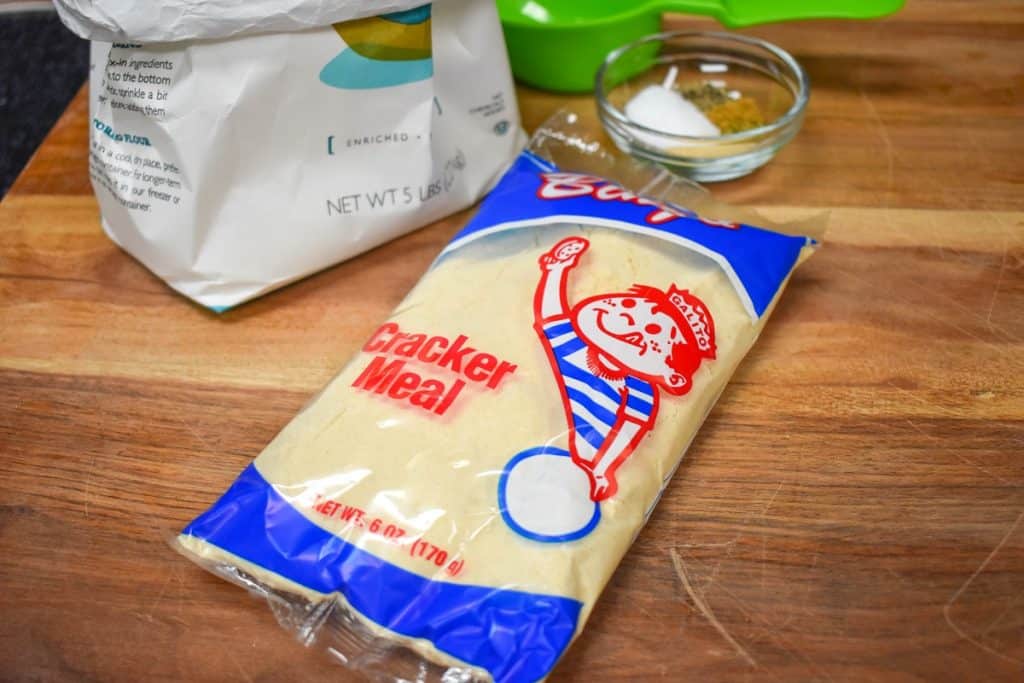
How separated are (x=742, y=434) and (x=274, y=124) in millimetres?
417

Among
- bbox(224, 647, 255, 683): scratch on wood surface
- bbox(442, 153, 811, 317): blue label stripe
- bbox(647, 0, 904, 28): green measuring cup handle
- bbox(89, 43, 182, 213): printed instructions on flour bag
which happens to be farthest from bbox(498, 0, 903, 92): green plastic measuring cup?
bbox(224, 647, 255, 683): scratch on wood surface

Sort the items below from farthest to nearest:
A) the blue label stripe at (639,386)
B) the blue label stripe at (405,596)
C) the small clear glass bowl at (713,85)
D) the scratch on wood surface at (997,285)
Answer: the small clear glass bowl at (713,85) → the scratch on wood surface at (997,285) → the blue label stripe at (639,386) → the blue label stripe at (405,596)

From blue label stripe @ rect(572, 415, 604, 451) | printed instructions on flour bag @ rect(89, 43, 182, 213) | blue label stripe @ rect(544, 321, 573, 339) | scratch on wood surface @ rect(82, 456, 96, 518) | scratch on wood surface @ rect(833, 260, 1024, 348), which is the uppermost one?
printed instructions on flour bag @ rect(89, 43, 182, 213)

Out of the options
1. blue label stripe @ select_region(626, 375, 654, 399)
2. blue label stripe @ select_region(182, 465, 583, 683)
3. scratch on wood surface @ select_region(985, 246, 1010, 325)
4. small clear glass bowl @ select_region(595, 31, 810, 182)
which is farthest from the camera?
small clear glass bowl @ select_region(595, 31, 810, 182)

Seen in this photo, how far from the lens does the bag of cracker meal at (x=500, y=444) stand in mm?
539

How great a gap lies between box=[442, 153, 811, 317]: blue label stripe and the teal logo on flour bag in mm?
122

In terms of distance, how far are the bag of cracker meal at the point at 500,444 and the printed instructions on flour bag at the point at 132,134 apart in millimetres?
222

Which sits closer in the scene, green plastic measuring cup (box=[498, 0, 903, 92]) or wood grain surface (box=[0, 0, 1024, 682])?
wood grain surface (box=[0, 0, 1024, 682])

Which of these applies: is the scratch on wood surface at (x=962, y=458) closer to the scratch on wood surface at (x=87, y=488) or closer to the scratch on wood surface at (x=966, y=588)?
the scratch on wood surface at (x=966, y=588)

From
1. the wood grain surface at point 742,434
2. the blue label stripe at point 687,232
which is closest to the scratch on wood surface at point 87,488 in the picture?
the wood grain surface at point 742,434

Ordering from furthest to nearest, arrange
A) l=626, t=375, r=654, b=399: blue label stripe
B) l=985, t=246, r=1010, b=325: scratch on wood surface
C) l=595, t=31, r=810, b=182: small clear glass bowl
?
1. l=595, t=31, r=810, b=182: small clear glass bowl
2. l=985, t=246, r=1010, b=325: scratch on wood surface
3. l=626, t=375, r=654, b=399: blue label stripe

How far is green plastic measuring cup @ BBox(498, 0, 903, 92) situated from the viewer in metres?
0.86

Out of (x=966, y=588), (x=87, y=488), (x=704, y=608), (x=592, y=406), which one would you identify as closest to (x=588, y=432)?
(x=592, y=406)

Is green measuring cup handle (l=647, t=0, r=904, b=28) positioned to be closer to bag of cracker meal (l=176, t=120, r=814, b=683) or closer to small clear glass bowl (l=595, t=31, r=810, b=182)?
small clear glass bowl (l=595, t=31, r=810, b=182)
